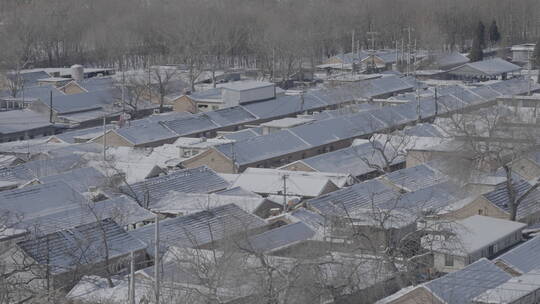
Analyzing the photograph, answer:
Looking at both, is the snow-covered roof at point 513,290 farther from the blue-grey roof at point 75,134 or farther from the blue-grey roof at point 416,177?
the blue-grey roof at point 75,134

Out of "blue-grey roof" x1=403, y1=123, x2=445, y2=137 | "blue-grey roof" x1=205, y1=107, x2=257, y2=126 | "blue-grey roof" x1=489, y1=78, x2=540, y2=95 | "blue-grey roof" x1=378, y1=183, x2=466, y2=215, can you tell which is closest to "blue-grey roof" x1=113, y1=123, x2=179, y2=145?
"blue-grey roof" x1=205, y1=107, x2=257, y2=126

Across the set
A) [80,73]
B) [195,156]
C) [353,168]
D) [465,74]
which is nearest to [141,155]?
[195,156]

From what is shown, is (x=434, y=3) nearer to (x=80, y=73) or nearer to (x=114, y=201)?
(x=80, y=73)

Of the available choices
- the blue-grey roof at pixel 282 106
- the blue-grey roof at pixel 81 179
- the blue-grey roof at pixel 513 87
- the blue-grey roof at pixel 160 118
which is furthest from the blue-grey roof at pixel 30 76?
the blue-grey roof at pixel 81 179

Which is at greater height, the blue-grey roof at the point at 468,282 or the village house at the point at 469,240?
the blue-grey roof at the point at 468,282

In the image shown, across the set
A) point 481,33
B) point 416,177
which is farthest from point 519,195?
point 481,33

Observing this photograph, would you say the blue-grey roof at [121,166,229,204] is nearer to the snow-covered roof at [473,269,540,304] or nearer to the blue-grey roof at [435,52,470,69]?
the snow-covered roof at [473,269,540,304]
